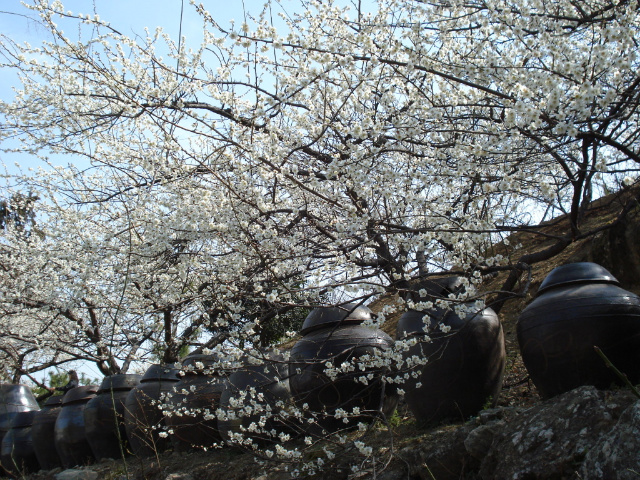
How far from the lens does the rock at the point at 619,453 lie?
2.47 metres

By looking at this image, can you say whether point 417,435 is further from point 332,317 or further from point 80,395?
point 80,395

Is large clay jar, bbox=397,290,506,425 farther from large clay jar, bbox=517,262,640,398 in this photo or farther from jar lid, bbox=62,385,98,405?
jar lid, bbox=62,385,98,405

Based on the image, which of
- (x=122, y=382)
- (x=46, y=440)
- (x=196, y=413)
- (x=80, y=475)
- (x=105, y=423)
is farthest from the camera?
(x=46, y=440)

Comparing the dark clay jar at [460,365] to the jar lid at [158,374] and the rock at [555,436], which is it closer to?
the rock at [555,436]

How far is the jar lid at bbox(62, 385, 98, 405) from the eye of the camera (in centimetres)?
771

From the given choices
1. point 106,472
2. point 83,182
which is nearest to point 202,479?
point 106,472

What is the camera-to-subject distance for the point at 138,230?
6836 millimetres

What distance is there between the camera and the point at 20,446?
8336 millimetres

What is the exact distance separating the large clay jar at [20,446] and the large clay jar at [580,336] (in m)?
7.35

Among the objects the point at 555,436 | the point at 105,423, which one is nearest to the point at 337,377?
the point at 555,436

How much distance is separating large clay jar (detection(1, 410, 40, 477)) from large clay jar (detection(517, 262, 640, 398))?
24.1 feet

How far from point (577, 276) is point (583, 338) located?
578mm

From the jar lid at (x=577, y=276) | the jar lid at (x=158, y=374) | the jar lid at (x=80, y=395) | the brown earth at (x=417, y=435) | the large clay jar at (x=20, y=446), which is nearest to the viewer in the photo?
the brown earth at (x=417, y=435)

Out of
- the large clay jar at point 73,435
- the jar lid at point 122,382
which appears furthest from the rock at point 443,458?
the large clay jar at point 73,435
